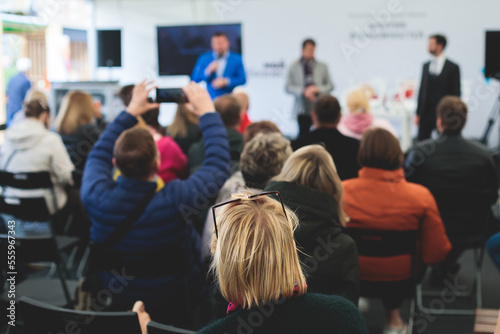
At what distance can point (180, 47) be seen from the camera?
9078 millimetres

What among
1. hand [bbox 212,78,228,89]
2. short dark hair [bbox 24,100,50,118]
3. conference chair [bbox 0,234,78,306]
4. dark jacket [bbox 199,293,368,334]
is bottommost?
conference chair [bbox 0,234,78,306]

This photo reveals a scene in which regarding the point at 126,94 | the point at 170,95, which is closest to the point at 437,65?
the point at 126,94

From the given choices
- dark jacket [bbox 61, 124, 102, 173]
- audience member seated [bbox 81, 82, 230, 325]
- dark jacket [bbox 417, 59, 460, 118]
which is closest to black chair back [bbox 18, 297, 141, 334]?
audience member seated [bbox 81, 82, 230, 325]

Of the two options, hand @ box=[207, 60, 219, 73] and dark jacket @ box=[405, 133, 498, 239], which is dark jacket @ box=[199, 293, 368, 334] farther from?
hand @ box=[207, 60, 219, 73]

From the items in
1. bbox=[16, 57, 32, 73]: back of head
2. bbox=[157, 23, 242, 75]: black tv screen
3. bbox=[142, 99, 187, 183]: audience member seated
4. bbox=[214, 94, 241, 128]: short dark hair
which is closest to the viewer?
bbox=[142, 99, 187, 183]: audience member seated

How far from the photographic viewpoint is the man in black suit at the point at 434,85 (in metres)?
7.06

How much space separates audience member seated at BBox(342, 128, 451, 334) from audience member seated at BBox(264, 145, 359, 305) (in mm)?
591

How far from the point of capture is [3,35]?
36.6 feet

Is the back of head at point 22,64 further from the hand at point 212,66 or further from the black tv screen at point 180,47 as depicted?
the hand at point 212,66

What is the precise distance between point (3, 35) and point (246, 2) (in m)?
5.24

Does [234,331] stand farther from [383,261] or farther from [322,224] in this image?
[383,261]

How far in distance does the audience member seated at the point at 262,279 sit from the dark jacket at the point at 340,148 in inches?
93.6

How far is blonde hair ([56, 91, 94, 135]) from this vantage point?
506 cm

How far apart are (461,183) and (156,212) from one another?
2.20 meters
